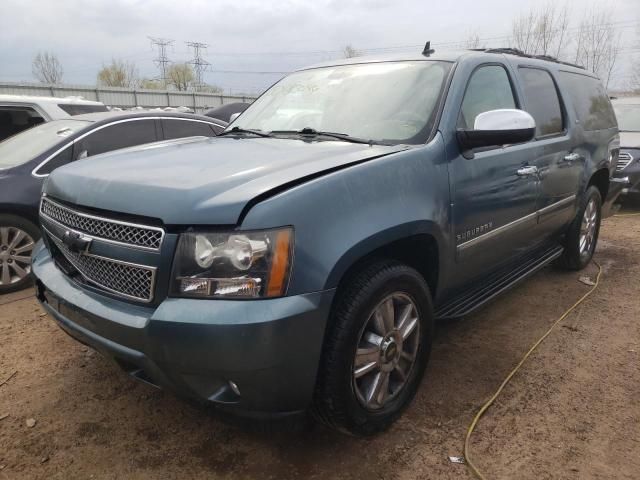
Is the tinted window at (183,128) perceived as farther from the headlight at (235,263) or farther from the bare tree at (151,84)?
the bare tree at (151,84)

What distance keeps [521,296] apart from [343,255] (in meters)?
2.94

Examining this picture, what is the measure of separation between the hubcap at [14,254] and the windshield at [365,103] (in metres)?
2.31

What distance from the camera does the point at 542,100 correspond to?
3.93 m

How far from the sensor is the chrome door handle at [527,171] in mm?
3336

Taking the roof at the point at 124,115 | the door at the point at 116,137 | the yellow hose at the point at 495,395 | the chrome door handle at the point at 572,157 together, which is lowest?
the yellow hose at the point at 495,395

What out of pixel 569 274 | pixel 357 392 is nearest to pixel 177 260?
pixel 357 392

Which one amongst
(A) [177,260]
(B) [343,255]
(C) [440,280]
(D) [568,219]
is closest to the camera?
(A) [177,260]

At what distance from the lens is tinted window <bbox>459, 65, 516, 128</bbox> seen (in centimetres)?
304

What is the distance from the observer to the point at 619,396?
2.87m

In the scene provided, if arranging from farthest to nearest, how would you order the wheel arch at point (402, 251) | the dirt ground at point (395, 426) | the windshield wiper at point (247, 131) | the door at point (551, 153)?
1. the door at point (551, 153)
2. the windshield wiper at point (247, 131)
3. the dirt ground at point (395, 426)
4. the wheel arch at point (402, 251)

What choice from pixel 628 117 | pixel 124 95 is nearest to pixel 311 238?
pixel 628 117

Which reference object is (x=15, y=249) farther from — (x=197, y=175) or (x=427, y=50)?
(x=427, y=50)

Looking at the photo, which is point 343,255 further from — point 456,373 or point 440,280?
point 456,373

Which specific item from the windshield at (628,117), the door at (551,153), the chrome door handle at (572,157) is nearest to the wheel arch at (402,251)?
the door at (551,153)
